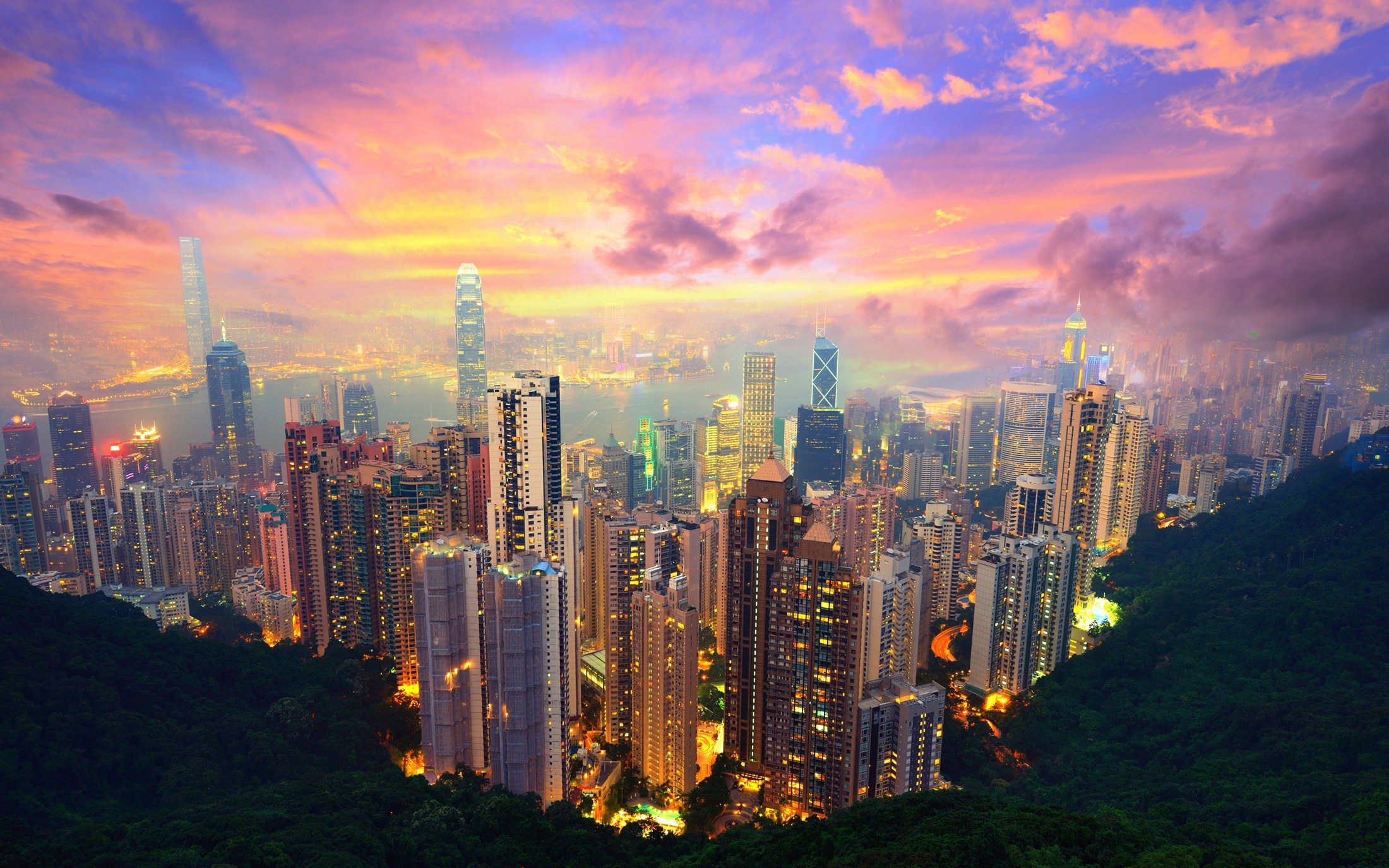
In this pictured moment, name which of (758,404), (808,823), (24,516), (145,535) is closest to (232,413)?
(145,535)

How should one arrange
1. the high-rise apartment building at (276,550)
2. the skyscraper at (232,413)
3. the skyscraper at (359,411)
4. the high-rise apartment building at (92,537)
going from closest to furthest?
the high-rise apartment building at (92,537) → the high-rise apartment building at (276,550) → the skyscraper at (232,413) → the skyscraper at (359,411)

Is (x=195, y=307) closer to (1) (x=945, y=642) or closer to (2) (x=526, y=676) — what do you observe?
(2) (x=526, y=676)

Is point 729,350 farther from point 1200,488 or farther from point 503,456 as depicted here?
point 1200,488

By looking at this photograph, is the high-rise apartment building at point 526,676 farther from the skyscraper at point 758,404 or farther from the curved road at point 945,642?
the skyscraper at point 758,404

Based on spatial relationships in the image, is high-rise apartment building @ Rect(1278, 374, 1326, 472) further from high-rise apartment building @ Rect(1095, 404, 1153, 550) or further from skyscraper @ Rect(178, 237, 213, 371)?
skyscraper @ Rect(178, 237, 213, 371)

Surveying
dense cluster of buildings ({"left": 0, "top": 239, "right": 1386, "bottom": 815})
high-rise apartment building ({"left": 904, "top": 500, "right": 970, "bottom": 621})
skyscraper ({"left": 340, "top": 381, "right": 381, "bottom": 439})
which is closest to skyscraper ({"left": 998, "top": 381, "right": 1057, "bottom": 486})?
dense cluster of buildings ({"left": 0, "top": 239, "right": 1386, "bottom": 815})

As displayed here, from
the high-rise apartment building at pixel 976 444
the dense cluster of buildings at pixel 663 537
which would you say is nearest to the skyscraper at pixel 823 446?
the dense cluster of buildings at pixel 663 537

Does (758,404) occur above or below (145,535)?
above
